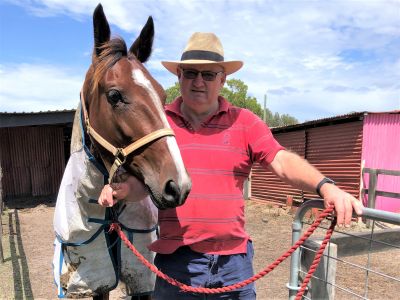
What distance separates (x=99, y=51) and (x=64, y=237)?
1.17 metres

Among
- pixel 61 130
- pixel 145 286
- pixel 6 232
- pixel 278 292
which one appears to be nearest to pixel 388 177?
pixel 278 292

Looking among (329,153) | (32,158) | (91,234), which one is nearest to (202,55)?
(91,234)

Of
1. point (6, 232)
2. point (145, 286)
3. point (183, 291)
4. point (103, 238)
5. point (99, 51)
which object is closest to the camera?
point (183, 291)

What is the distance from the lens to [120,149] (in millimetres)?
1855

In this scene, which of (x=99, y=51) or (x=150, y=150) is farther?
(x=99, y=51)

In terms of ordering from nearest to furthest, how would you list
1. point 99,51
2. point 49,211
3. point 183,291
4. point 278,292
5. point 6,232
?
point 183,291 → point 99,51 → point 278,292 → point 6,232 → point 49,211

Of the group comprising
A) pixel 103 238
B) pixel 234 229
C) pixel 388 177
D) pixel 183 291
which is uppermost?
pixel 234 229

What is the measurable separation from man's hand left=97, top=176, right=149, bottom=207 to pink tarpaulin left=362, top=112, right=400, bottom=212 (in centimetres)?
869

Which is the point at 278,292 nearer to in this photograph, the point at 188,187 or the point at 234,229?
the point at 234,229

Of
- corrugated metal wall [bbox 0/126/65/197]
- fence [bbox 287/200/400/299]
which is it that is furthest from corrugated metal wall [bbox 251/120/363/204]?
corrugated metal wall [bbox 0/126/65/197]

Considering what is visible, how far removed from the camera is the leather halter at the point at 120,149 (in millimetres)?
1748

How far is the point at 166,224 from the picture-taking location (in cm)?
200

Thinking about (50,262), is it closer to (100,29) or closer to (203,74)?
Result: (100,29)

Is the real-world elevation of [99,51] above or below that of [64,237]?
above
